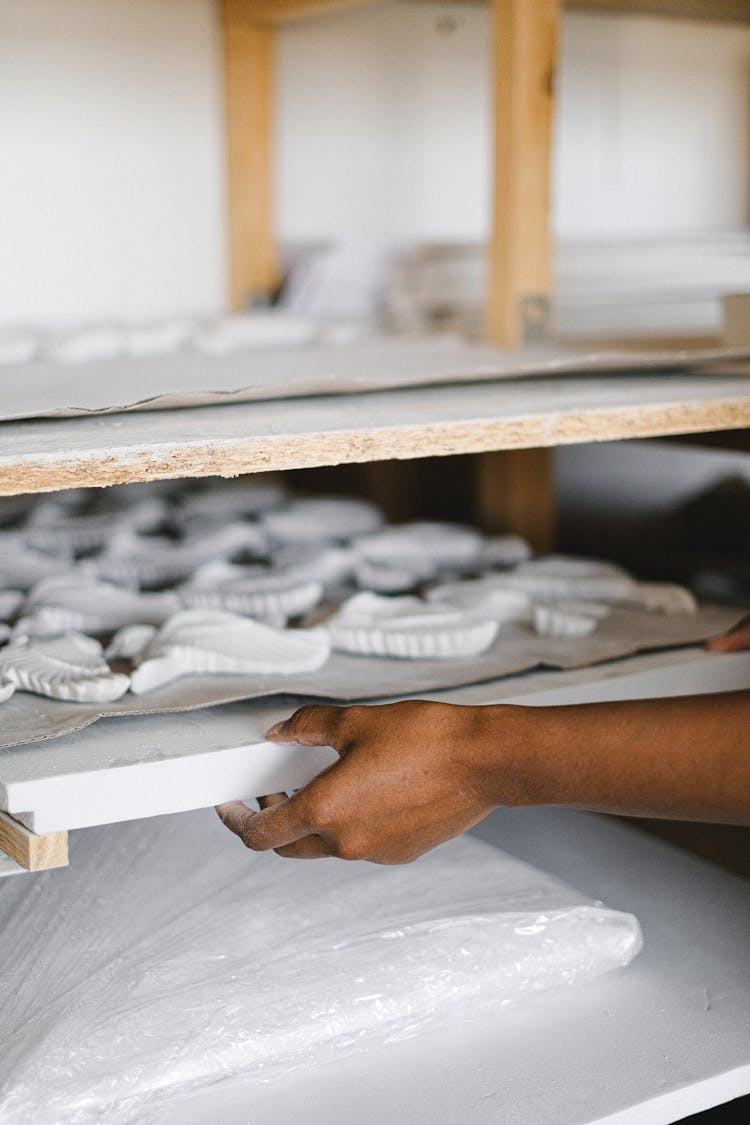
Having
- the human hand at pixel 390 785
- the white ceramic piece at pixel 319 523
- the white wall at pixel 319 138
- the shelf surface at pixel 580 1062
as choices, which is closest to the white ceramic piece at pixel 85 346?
the white ceramic piece at pixel 319 523

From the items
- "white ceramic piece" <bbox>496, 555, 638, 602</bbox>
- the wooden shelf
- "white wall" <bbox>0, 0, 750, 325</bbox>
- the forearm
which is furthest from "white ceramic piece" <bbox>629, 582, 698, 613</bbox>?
"white wall" <bbox>0, 0, 750, 325</bbox>

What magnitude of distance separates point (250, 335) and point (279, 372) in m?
0.54

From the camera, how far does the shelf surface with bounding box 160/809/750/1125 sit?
0.94 meters

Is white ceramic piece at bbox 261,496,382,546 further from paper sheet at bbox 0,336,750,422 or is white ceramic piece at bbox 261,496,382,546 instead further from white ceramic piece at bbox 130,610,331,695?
white ceramic piece at bbox 130,610,331,695

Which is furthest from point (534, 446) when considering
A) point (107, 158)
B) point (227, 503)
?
point (107, 158)

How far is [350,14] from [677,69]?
78 centimetres

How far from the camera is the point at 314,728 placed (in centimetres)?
97

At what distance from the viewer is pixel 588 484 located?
184 cm

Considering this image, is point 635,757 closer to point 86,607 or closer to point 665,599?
point 665,599

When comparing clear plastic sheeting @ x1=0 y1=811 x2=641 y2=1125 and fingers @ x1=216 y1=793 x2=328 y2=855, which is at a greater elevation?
fingers @ x1=216 y1=793 x2=328 y2=855

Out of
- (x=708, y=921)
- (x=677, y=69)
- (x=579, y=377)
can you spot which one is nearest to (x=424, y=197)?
(x=677, y=69)

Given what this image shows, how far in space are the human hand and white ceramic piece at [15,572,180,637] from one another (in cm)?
37

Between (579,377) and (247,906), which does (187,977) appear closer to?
(247,906)

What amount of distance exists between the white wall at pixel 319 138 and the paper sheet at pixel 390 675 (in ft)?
4.54
